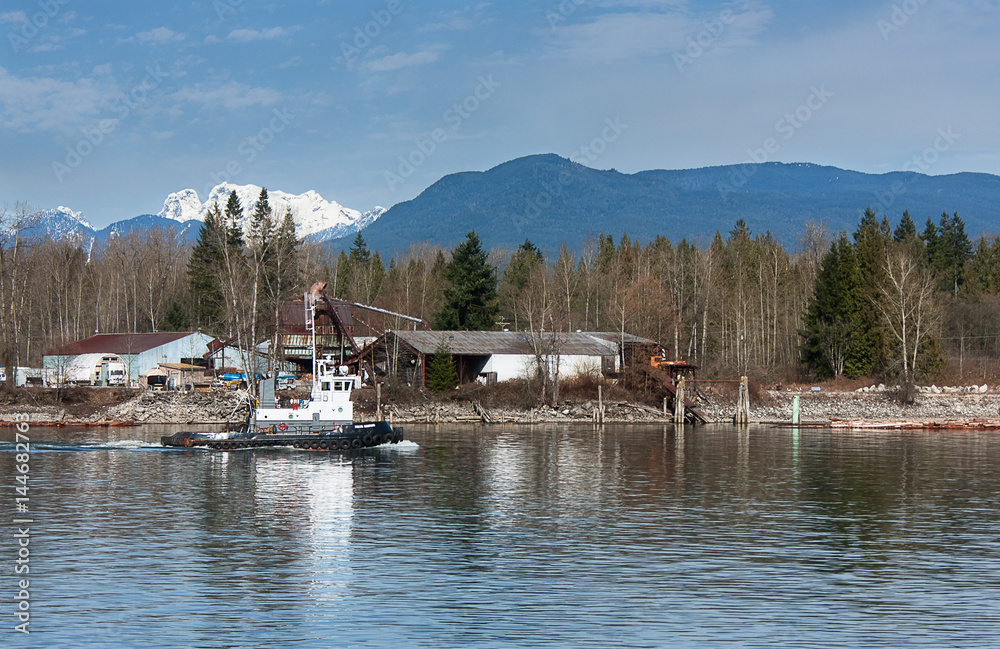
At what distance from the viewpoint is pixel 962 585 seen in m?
22.6

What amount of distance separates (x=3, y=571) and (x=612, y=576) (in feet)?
49.5

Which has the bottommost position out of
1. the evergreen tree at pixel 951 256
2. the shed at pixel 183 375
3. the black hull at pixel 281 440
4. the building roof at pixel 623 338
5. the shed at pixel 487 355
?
the black hull at pixel 281 440

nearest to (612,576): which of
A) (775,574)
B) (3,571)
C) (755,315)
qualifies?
(775,574)

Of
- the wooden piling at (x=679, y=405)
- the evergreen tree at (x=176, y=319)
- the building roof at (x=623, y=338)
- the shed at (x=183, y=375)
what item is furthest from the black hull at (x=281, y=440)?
the evergreen tree at (x=176, y=319)

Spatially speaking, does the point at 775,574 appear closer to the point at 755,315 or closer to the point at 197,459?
the point at 197,459

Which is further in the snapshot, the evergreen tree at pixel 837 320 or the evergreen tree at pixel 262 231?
the evergreen tree at pixel 837 320

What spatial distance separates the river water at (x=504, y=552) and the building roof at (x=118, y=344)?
3972 centimetres

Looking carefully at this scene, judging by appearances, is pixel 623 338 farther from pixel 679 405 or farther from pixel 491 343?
pixel 491 343

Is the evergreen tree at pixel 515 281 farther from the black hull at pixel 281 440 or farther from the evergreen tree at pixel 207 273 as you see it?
the black hull at pixel 281 440

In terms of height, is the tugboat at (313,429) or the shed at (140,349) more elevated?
the shed at (140,349)

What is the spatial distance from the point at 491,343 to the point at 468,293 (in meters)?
11.2

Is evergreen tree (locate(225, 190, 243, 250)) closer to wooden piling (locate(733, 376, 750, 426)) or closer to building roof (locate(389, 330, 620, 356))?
building roof (locate(389, 330, 620, 356))

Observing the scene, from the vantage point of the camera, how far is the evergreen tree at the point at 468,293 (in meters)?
93.6

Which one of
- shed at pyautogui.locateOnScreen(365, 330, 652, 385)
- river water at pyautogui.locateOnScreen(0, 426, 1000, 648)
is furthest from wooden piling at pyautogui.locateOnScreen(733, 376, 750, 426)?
river water at pyautogui.locateOnScreen(0, 426, 1000, 648)
